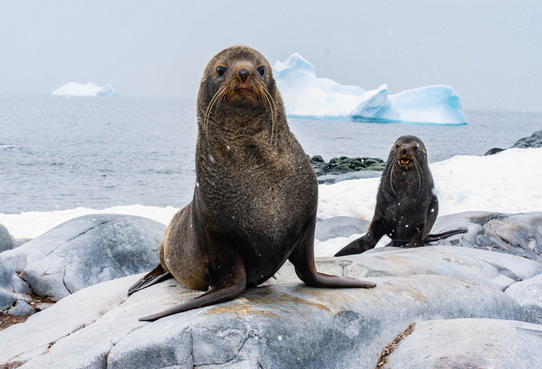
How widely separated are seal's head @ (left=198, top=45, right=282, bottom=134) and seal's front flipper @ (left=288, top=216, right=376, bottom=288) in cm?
73

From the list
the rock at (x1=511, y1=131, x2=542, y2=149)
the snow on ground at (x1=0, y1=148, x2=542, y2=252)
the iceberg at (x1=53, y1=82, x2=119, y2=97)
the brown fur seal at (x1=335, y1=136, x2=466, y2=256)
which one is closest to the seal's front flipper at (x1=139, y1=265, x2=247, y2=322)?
the brown fur seal at (x1=335, y1=136, x2=466, y2=256)

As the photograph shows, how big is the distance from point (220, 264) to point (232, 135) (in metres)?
0.74

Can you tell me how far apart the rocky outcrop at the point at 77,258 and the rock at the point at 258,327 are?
81.6 inches

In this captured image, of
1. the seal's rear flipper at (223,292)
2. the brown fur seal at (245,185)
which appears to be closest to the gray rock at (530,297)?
the brown fur seal at (245,185)

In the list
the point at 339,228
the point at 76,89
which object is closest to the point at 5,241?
the point at 339,228

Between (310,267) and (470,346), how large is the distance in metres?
1.05

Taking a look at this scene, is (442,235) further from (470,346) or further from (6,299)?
(6,299)

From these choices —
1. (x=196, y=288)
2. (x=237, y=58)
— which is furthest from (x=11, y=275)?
(x=237, y=58)

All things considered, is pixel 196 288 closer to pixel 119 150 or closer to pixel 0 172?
A: pixel 0 172

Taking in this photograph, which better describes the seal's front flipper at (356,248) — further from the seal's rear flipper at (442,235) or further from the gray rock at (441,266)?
the gray rock at (441,266)

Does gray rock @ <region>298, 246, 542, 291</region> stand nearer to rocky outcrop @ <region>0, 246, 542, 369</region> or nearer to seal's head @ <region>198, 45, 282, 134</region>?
rocky outcrop @ <region>0, 246, 542, 369</region>

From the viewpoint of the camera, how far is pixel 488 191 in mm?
10891

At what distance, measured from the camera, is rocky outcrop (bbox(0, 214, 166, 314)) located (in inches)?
221

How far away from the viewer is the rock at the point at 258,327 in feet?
7.57
